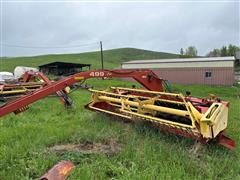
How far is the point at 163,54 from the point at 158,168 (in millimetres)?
97581

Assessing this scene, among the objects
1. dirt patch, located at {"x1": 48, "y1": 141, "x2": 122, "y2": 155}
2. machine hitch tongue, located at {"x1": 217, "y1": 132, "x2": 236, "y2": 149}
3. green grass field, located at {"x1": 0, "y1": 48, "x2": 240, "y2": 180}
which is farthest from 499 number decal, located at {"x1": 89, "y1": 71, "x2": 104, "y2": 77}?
machine hitch tongue, located at {"x1": 217, "y1": 132, "x2": 236, "y2": 149}

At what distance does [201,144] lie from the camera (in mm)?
3986

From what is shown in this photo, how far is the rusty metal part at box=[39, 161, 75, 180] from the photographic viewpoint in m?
2.99

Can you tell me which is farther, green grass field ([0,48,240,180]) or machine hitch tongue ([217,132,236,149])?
machine hitch tongue ([217,132,236,149])

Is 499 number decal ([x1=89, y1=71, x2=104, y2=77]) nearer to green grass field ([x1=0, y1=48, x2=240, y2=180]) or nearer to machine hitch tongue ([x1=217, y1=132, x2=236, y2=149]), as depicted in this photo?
green grass field ([x1=0, y1=48, x2=240, y2=180])

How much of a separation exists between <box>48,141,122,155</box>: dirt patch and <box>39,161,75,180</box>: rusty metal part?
0.70m

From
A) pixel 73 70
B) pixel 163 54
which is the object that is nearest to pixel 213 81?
pixel 73 70

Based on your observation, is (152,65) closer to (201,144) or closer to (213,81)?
(213,81)

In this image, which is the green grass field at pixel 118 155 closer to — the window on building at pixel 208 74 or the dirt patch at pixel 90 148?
the dirt patch at pixel 90 148

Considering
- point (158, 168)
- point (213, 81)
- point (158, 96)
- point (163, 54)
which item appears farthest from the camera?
point (163, 54)

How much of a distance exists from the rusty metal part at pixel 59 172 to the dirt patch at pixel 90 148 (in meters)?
0.70

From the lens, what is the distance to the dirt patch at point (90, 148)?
163 inches

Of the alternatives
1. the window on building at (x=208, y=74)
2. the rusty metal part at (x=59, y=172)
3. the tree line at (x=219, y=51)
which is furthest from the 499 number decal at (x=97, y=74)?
the tree line at (x=219, y=51)

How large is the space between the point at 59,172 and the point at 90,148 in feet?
3.93
